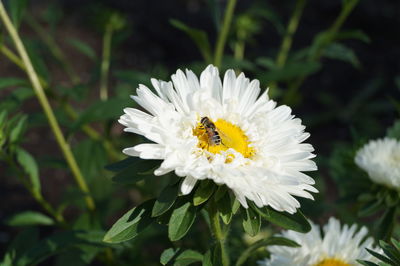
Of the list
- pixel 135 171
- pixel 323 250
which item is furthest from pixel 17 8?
pixel 323 250

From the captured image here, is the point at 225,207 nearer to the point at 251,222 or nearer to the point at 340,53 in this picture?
the point at 251,222

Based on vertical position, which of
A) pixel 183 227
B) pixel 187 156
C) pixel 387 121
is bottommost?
pixel 183 227

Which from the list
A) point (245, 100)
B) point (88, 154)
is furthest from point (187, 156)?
point (88, 154)

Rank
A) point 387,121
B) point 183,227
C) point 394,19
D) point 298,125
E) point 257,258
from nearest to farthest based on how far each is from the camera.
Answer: point 183,227 < point 298,125 < point 257,258 < point 387,121 < point 394,19

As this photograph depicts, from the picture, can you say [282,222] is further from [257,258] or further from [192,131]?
[257,258]

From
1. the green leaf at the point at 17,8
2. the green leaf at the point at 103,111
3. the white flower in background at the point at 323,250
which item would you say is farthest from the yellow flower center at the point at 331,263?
the green leaf at the point at 17,8

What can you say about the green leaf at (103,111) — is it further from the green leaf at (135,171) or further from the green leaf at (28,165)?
the green leaf at (135,171)

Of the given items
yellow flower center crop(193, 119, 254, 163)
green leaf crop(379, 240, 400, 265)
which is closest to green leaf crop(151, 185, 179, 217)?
yellow flower center crop(193, 119, 254, 163)

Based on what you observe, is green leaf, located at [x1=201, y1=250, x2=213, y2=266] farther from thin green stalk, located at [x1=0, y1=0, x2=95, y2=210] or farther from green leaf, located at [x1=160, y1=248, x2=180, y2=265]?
thin green stalk, located at [x1=0, y1=0, x2=95, y2=210]
